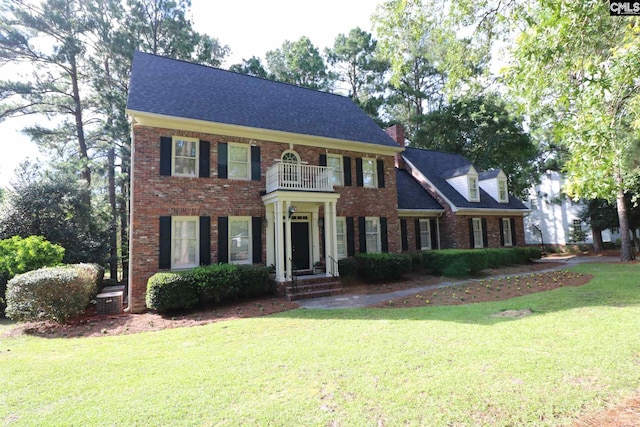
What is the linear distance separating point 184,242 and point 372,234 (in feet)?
26.6

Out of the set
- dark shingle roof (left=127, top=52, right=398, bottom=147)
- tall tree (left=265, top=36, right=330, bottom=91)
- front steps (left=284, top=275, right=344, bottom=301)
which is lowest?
front steps (left=284, top=275, right=344, bottom=301)

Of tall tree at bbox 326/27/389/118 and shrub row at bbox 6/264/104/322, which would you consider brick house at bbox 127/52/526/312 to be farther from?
tall tree at bbox 326/27/389/118

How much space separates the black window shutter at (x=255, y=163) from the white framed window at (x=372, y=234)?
548cm

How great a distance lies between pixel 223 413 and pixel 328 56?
3442 centimetres

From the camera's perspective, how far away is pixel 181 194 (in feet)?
35.8

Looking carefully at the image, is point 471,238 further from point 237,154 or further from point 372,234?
point 237,154

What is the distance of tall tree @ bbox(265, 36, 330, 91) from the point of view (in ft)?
95.9

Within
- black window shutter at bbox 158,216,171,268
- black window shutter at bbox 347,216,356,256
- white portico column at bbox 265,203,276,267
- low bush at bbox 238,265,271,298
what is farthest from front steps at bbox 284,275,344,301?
black window shutter at bbox 158,216,171,268

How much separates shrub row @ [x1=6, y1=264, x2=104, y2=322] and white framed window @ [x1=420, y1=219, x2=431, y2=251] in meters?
15.2

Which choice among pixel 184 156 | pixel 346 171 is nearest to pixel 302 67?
pixel 346 171

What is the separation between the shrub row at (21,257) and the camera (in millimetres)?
10039

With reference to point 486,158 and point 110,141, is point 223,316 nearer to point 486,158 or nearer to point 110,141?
point 110,141

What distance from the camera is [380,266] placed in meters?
13.2

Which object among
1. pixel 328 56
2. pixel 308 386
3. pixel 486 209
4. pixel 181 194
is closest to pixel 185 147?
pixel 181 194
